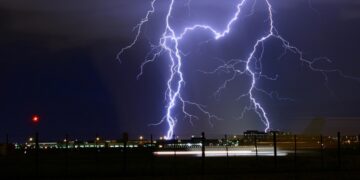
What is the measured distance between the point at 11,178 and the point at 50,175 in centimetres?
185

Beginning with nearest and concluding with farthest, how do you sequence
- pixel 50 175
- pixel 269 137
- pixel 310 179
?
pixel 310 179 → pixel 50 175 → pixel 269 137

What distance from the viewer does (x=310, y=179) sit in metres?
21.1

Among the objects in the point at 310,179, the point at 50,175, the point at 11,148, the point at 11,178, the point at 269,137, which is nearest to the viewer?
the point at 310,179

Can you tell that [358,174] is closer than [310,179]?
No

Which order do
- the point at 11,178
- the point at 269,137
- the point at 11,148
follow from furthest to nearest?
the point at 269,137
the point at 11,148
the point at 11,178

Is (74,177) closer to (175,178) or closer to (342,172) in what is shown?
(175,178)

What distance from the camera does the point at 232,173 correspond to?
24078 mm

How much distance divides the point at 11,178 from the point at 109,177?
3420 millimetres

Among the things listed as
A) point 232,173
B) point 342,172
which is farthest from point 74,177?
point 342,172

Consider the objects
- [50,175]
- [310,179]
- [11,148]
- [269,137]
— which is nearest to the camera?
[310,179]

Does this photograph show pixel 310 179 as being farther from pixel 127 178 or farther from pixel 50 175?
pixel 50 175

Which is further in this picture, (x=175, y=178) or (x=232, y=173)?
(x=232, y=173)

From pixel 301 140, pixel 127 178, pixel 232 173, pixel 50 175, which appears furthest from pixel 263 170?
pixel 301 140

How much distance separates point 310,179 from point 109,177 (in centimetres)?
703
